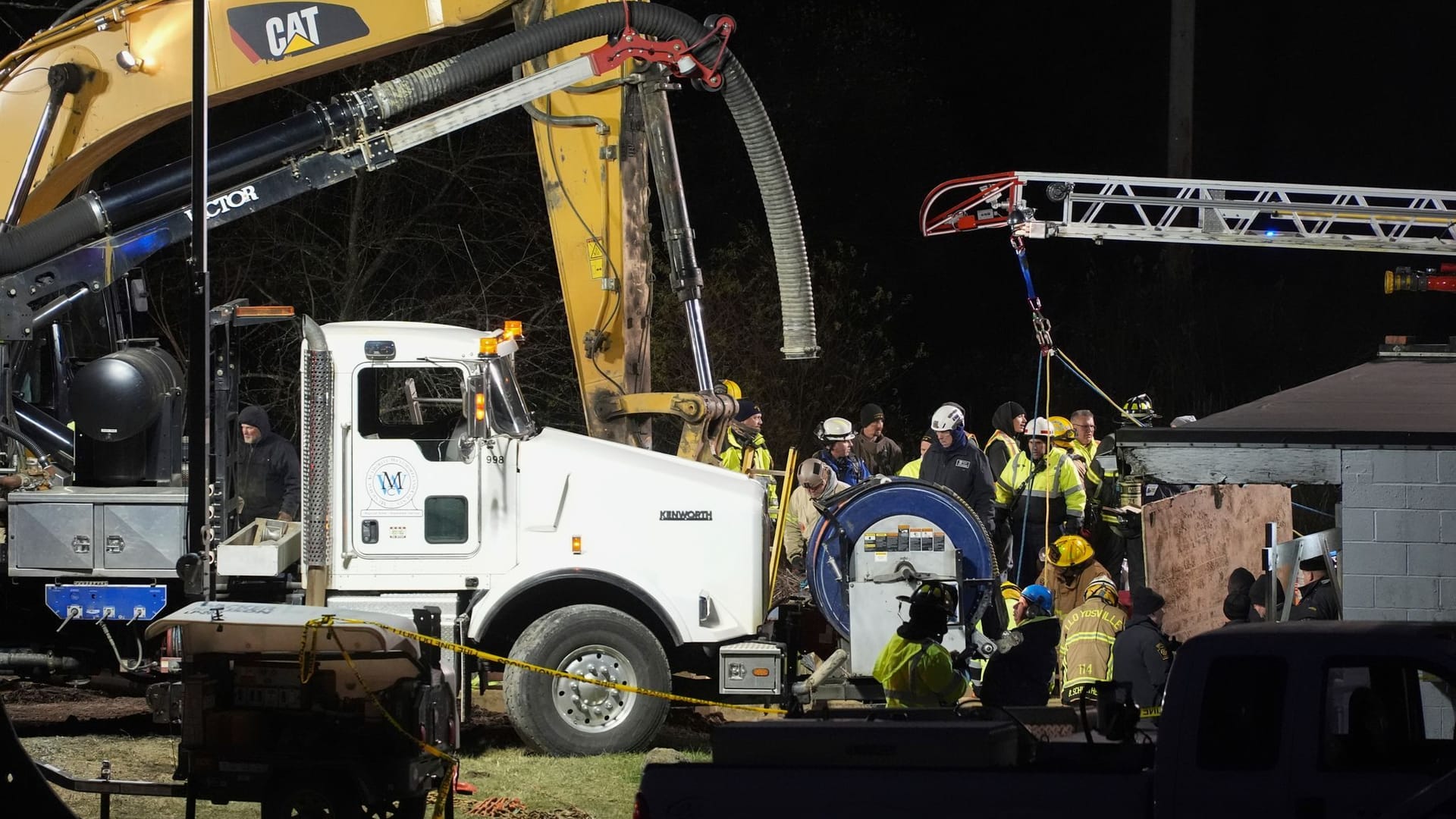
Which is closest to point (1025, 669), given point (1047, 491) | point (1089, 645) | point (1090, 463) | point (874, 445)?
point (1089, 645)

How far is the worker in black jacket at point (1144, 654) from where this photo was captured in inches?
332

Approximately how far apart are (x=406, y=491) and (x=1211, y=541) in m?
5.62

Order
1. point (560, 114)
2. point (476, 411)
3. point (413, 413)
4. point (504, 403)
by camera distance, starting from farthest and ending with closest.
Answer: point (560, 114) < point (413, 413) < point (504, 403) < point (476, 411)

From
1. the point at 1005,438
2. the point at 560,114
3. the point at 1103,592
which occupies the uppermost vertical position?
the point at 560,114

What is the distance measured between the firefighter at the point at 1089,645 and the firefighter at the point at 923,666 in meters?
1.16

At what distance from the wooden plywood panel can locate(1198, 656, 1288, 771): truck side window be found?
653 centimetres

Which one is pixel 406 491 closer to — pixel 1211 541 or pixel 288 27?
pixel 288 27

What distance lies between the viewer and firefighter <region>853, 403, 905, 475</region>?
16031 millimetres

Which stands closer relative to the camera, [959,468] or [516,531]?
[516,531]

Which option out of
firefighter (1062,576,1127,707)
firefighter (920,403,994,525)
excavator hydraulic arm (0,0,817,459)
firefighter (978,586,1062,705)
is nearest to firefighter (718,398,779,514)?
firefighter (920,403,994,525)

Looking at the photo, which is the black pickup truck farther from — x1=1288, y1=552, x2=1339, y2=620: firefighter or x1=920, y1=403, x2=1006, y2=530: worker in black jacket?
x1=920, y1=403, x2=1006, y2=530: worker in black jacket

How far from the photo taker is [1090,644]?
881 centimetres

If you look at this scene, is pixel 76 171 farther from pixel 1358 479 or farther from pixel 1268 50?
pixel 1268 50

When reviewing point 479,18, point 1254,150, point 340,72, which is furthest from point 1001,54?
point 479,18
